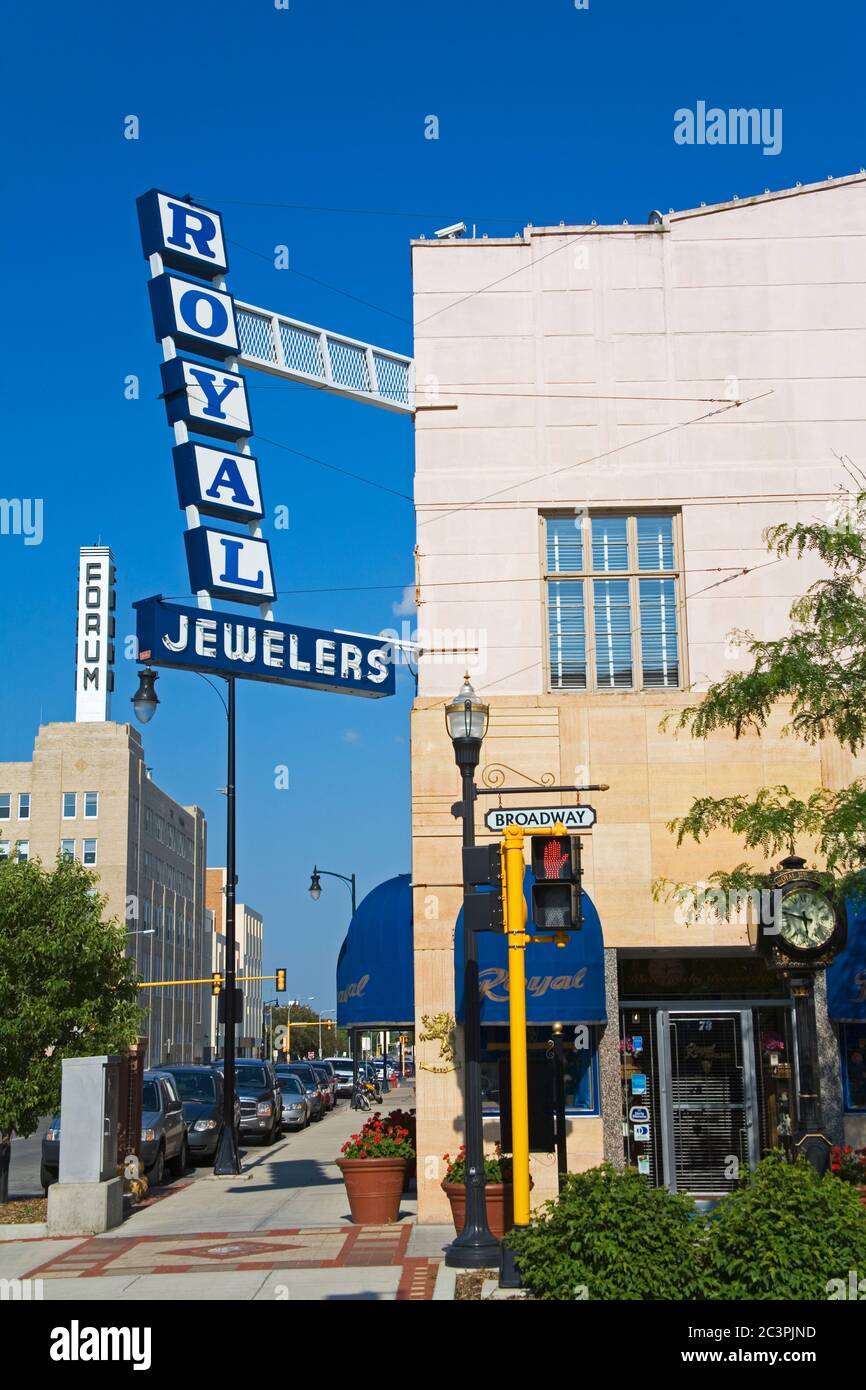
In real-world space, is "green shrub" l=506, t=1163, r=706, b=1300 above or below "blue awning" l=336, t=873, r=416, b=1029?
below

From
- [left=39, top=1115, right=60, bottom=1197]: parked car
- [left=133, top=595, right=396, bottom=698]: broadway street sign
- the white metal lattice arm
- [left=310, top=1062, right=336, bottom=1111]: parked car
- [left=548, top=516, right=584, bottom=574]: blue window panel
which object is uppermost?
the white metal lattice arm

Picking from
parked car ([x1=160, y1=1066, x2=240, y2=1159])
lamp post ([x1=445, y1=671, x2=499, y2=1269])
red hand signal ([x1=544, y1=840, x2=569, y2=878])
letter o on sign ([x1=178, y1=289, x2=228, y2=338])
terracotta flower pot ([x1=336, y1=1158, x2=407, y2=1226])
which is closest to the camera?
red hand signal ([x1=544, y1=840, x2=569, y2=878])

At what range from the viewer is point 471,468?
62.1 feet

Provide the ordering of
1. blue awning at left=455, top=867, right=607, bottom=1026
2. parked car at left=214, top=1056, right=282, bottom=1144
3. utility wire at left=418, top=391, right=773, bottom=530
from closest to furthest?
blue awning at left=455, top=867, right=607, bottom=1026
utility wire at left=418, top=391, right=773, bottom=530
parked car at left=214, top=1056, right=282, bottom=1144

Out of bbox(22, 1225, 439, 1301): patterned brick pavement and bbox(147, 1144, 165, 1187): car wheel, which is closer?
bbox(22, 1225, 439, 1301): patterned brick pavement

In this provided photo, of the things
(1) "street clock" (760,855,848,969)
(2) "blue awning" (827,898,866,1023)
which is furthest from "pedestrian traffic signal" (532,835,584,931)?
(2) "blue awning" (827,898,866,1023)

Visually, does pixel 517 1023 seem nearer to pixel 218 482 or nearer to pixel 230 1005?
pixel 218 482

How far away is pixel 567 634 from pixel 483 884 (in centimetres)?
569

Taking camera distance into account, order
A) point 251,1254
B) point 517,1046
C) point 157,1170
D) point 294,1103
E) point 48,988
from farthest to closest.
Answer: point 294,1103 → point 157,1170 → point 48,988 → point 251,1254 → point 517,1046

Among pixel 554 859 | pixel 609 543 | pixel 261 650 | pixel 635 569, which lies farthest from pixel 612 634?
pixel 554 859

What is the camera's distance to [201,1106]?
3091 cm

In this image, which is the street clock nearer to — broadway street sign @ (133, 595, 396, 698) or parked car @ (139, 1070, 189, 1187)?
broadway street sign @ (133, 595, 396, 698)

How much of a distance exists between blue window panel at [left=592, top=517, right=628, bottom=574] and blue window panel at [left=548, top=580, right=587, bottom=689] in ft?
1.37

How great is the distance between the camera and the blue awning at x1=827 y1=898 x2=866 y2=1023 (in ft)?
53.9
